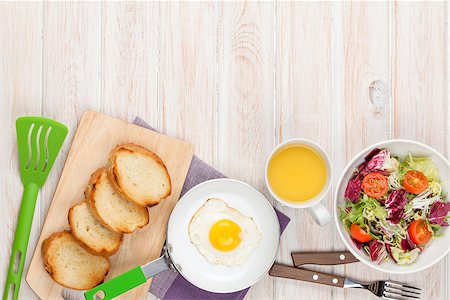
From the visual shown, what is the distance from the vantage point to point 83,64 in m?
1.60

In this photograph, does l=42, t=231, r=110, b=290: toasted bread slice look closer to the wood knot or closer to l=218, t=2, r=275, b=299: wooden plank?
l=218, t=2, r=275, b=299: wooden plank

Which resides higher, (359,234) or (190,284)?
(359,234)

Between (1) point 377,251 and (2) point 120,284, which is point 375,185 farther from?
(2) point 120,284

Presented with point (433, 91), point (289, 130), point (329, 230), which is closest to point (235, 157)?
point (289, 130)

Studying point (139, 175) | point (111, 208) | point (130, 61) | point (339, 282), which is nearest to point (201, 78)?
point (130, 61)

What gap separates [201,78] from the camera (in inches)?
63.0

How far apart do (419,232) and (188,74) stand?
66 centimetres

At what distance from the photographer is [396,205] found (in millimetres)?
1468

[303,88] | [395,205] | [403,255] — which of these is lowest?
[403,255]

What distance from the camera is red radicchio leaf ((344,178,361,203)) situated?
147cm

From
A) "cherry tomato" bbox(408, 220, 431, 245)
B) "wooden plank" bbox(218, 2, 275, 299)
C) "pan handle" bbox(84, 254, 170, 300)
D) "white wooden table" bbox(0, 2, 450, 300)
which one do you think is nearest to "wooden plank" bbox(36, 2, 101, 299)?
"white wooden table" bbox(0, 2, 450, 300)

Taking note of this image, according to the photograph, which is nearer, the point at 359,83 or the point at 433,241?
the point at 433,241

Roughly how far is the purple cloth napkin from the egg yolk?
0.37 ft

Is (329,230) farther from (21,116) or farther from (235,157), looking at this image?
(21,116)
